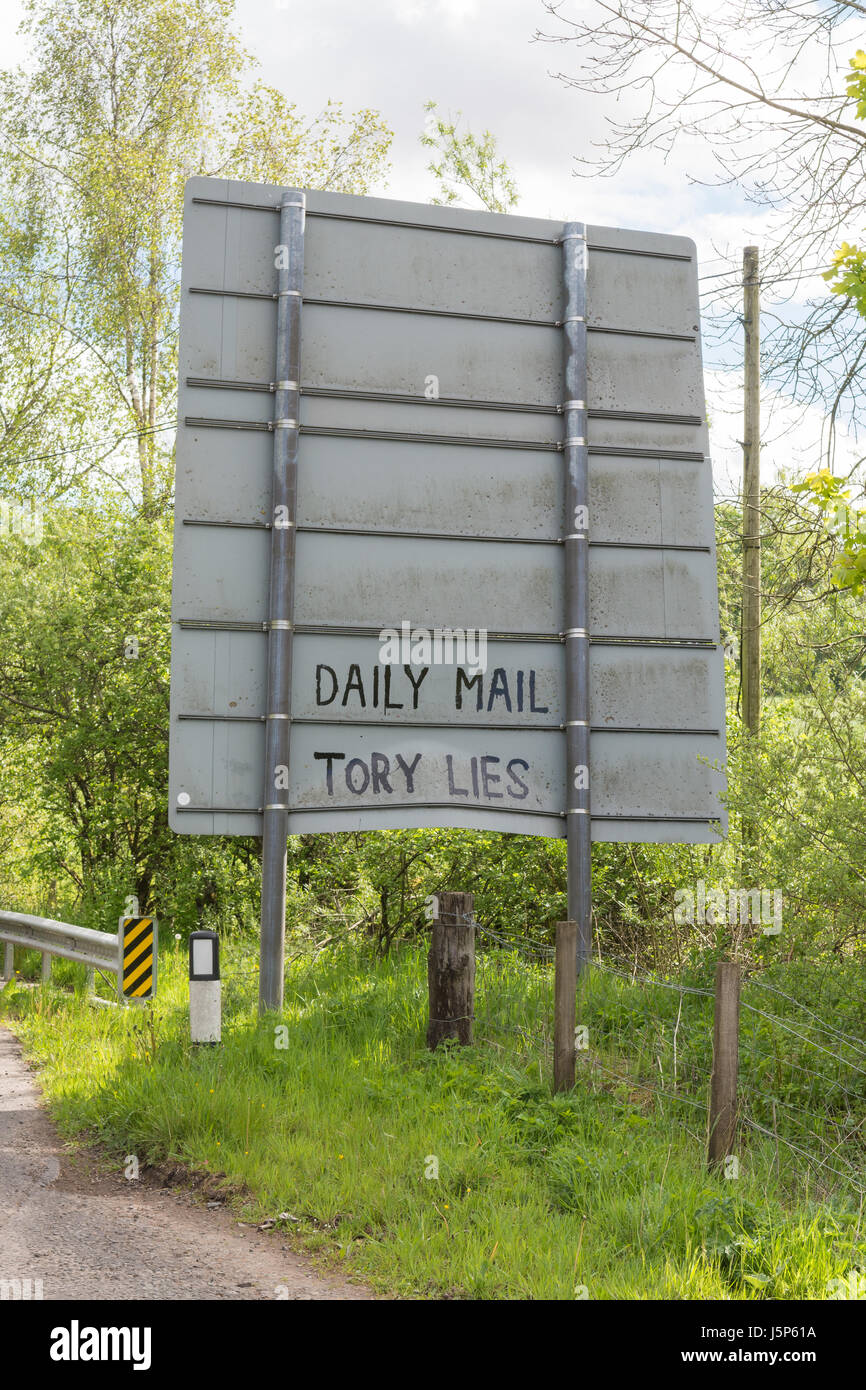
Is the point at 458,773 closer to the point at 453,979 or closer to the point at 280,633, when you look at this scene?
the point at 280,633

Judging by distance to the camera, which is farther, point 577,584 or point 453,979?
point 577,584

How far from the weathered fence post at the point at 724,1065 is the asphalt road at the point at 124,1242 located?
75.8 inches

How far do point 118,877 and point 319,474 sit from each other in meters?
6.51

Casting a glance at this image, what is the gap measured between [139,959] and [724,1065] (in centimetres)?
495

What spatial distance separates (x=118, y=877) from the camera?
13484 millimetres

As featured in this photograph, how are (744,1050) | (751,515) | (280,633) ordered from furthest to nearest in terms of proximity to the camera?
(751,515) < (280,633) < (744,1050)

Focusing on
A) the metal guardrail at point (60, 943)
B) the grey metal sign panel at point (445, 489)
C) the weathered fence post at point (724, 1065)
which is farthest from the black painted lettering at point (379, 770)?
the weathered fence post at point (724, 1065)

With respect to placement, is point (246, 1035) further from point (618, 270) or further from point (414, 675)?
point (618, 270)

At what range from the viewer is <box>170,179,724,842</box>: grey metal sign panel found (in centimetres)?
894

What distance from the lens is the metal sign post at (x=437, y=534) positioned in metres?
8.91

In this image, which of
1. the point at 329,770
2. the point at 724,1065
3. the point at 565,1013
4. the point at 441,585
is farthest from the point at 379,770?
the point at 724,1065

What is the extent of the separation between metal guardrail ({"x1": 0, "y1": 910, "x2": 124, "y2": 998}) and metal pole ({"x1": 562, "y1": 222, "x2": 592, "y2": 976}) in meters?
3.74

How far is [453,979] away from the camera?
757 centimetres
